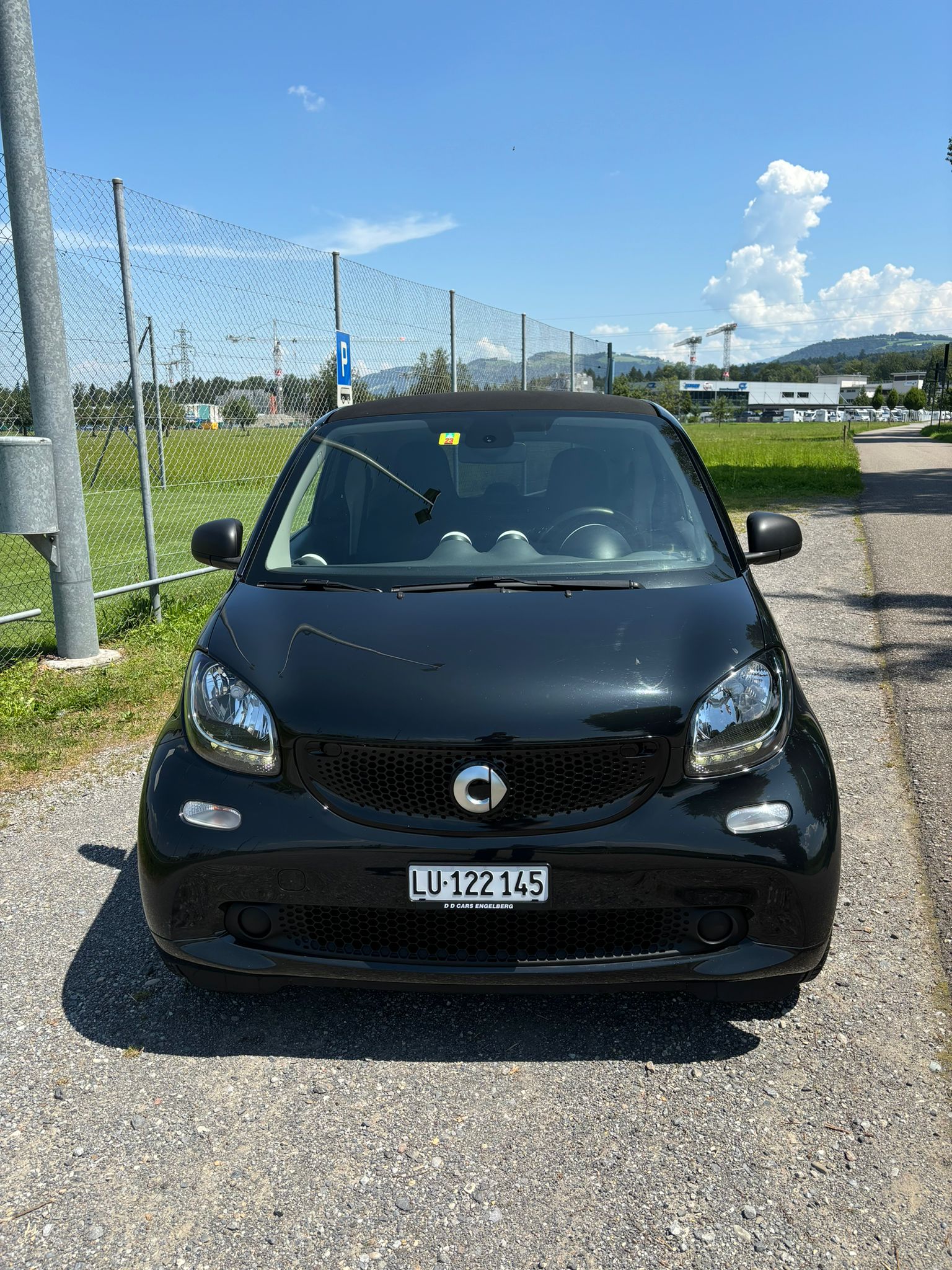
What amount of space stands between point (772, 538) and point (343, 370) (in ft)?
21.7

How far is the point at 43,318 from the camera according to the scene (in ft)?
19.5

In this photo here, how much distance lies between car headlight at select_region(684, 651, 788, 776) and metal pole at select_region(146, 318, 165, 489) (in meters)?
5.47

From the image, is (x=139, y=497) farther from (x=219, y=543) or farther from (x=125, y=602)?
(x=219, y=543)

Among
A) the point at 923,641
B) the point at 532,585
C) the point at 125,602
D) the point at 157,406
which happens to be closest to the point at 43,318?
the point at 157,406

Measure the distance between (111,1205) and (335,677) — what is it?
121cm

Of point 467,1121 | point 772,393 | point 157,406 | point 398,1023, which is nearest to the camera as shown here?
point 467,1121

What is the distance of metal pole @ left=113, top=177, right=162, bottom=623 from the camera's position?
6477 mm

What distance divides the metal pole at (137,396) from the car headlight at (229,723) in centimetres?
440

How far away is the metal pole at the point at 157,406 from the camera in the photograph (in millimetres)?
6895

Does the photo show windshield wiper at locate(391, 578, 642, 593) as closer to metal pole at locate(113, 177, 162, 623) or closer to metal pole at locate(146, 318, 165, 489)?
metal pole at locate(113, 177, 162, 623)

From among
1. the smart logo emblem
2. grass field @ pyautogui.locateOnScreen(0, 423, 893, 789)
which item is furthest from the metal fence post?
the smart logo emblem

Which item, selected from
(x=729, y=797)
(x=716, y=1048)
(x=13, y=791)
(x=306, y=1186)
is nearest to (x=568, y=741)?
(x=729, y=797)

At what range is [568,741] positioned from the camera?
2.40 meters

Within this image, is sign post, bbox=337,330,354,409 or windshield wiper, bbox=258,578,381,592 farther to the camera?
sign post, bbox=337,330,354,409
